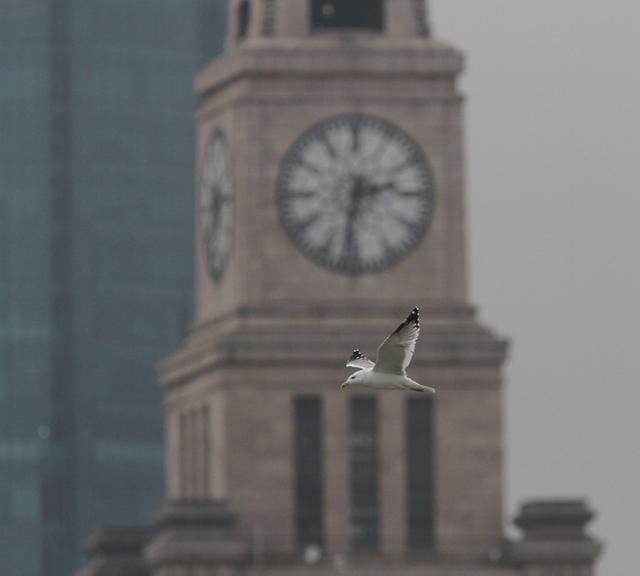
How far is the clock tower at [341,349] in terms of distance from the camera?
556 ft

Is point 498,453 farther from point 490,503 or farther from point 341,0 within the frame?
point 341,0

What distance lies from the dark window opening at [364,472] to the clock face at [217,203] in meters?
7.38

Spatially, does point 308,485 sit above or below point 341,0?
below

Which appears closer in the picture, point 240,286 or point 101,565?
point 240,286

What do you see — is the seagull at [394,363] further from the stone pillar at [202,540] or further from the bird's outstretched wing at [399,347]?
the stone pillar at [202,540]

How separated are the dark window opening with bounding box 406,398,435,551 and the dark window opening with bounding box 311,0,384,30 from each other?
12957 millimetres

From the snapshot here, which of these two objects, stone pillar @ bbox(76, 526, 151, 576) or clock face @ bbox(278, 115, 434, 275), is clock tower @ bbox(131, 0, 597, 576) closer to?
clock face @ bbox(278, 115, 434, 275)

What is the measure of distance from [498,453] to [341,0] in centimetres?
1679

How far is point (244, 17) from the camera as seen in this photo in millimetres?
176375

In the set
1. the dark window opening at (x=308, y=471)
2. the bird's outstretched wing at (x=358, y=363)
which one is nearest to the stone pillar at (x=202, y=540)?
the dark window opening at (x=308, y=471)

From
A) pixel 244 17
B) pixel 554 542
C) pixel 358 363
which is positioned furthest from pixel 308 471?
pixel 358 363

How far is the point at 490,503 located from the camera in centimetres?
17150

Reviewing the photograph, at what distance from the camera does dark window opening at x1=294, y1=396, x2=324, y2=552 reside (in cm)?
17000

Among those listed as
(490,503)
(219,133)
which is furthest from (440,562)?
(219,133)
